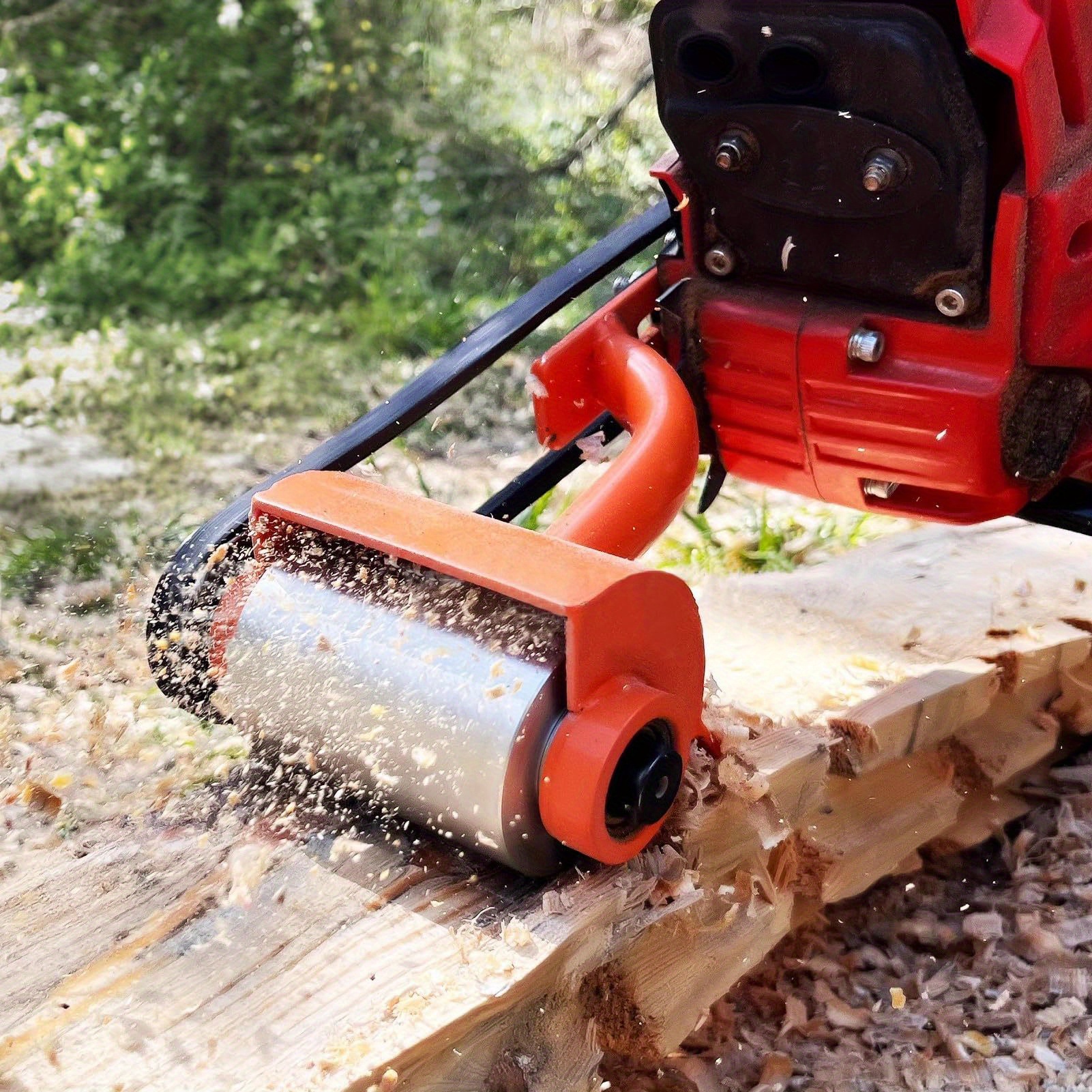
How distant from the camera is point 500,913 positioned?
145 cm

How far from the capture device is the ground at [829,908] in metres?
1.76

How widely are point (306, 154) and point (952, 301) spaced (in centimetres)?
394

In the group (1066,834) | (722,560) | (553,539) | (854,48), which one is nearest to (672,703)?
(553,539)

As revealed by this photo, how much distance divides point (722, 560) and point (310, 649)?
155cm

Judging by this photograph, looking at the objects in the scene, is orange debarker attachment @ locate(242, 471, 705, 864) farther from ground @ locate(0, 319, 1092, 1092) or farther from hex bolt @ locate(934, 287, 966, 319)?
hex bolt @ locate(934, 287, 966, 319)

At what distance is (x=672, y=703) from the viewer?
56.4 inches

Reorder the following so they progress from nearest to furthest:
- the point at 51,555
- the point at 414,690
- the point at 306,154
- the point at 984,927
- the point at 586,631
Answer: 1. the point at 586,631
2. the point at 414,690
3. the point at 984,927
4. the point at 51,555
5. the point at 306,154

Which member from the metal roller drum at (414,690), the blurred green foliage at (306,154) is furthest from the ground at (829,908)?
the blurred green foliage at (306,154)

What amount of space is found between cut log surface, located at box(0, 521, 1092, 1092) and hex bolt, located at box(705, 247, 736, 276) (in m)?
0.59

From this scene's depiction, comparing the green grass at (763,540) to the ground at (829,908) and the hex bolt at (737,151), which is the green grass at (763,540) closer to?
the ground at (829,908)

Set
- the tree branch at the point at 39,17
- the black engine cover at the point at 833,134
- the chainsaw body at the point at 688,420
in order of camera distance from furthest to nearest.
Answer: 1. the tree branch at the point at 39,17
2. the black engine cover at the point at 833,134
3. the chainsaw body at the point at 688,420

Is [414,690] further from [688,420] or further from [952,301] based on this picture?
[952,301]

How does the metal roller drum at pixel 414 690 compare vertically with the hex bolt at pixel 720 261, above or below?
below

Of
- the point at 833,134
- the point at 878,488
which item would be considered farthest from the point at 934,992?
the point at 833,134
